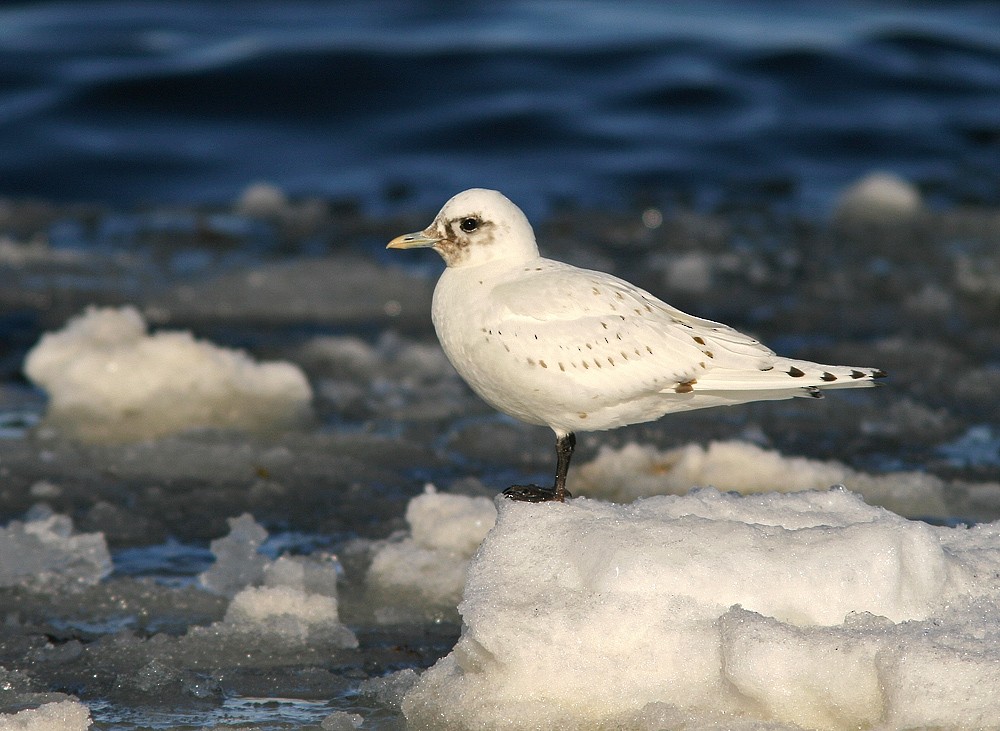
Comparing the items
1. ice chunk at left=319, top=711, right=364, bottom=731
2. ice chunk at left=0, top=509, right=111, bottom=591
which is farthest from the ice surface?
ice chunk at left=319, top=711, right=364, bottom=731

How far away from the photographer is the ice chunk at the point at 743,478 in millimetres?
5223

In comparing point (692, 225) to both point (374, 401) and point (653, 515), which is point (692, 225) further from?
point (653, 515)

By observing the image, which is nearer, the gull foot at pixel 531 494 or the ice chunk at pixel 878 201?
the gull foot at pixel 531 494

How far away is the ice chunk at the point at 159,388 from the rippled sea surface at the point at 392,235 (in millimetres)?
207

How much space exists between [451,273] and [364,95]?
9.28 m

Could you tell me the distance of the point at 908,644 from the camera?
329 cm

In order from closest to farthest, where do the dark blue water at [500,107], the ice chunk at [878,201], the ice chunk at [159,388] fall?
1. the ice chunk at [159,388]
2. the ice chunk at [878,201]
3. the dark blue water at [500,107]

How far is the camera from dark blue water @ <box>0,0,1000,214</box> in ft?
38.0

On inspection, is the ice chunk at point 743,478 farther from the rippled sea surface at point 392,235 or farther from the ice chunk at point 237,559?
the ice chunk at point 237,559

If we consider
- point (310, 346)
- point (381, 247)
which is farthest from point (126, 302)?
point (381, 247)

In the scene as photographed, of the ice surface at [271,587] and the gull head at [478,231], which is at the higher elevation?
the gull head at [478,231]

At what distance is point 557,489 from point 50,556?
1868mm

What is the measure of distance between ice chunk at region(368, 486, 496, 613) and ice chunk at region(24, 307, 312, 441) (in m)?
1.57

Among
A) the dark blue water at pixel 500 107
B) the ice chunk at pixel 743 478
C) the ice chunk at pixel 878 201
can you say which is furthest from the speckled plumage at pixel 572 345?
the dark blue water at pixel 500 107
